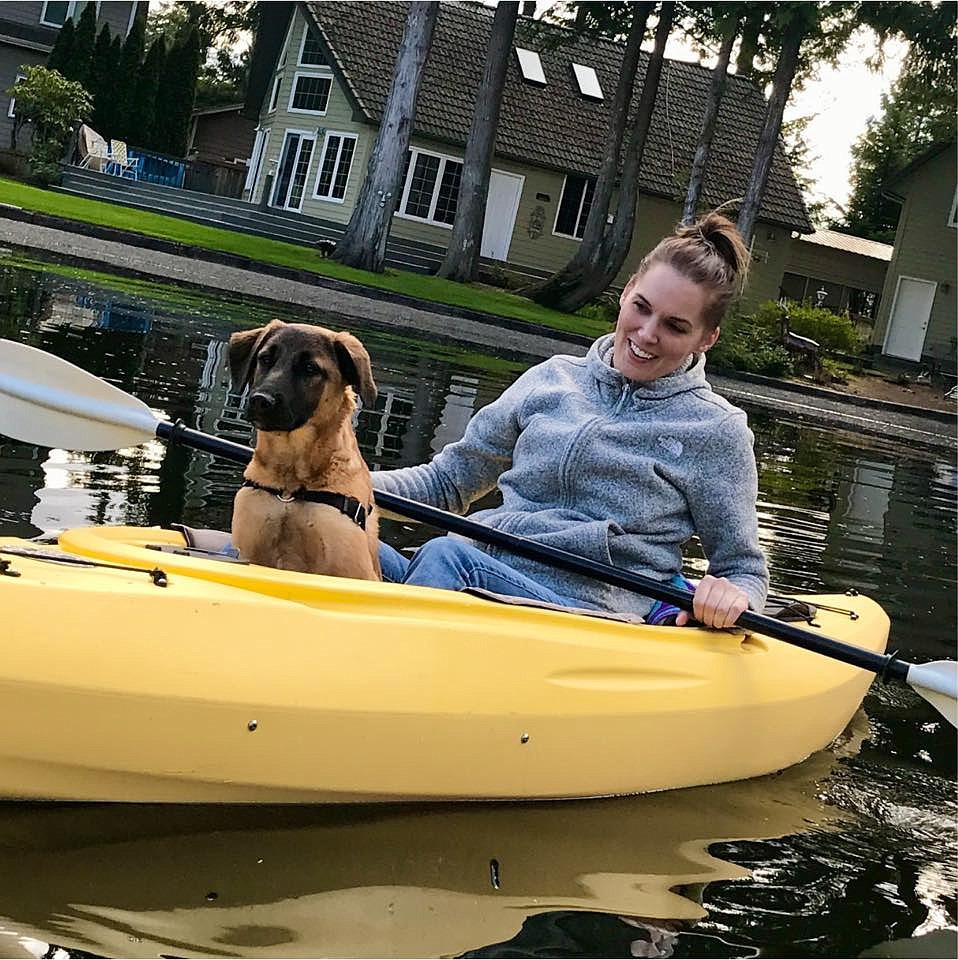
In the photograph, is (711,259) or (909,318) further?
(909,318)

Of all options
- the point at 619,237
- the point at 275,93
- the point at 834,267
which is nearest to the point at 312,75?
the point at 275,93

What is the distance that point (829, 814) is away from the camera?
3.97 meters

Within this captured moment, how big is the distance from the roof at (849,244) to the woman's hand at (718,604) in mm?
38820

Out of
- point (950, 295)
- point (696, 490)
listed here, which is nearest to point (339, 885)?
point (696, 490)

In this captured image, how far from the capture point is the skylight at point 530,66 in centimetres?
3084

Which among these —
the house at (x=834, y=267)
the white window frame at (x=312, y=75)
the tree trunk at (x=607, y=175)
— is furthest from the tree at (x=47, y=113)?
the house at (x=834, y=267)

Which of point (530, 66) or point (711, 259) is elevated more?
point (530, 66)

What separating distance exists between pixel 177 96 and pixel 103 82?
2388 mm

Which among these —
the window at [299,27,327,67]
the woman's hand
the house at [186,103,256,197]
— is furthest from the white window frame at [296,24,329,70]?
the woman's hand

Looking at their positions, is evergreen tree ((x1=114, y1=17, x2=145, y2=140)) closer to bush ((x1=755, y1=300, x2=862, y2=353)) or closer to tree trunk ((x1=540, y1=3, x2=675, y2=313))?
tree trunk ((x1=540, y1=3, x2=675, y2=313))

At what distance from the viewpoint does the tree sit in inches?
1023

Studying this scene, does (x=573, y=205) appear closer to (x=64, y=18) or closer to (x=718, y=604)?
(x=64, y=18)

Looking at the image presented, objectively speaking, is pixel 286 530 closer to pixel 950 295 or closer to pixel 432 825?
pixel 432 825

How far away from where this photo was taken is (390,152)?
21.6m
